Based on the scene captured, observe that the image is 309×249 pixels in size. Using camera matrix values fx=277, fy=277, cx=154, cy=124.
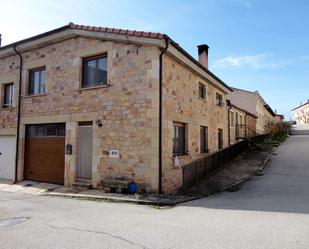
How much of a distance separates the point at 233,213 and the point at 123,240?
3374mm

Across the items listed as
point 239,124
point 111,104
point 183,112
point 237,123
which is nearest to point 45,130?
point 111,104

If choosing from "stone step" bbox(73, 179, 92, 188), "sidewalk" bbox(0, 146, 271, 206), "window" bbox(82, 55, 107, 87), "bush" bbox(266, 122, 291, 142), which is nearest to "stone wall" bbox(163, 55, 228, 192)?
"sidewalk" bbox(0, 146, 271, 206)

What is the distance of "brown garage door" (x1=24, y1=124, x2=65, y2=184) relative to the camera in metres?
12.2

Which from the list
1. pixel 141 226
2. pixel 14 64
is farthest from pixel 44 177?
pixel 141 226

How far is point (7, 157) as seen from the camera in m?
13.9

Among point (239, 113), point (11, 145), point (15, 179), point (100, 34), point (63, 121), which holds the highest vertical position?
point (100, 34)

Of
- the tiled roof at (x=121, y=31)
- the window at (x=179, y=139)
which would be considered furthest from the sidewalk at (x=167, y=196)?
the tiled roof at (x=121, y=31)

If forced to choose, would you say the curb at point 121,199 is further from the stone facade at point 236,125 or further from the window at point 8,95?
the stone facade at point 236,125

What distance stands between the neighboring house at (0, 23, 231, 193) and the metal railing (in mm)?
471

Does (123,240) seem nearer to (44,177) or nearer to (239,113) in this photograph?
(44,177)

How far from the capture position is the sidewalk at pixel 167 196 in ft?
29.4

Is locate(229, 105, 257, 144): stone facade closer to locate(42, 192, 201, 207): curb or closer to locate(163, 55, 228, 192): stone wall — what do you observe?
locate(163, 55, 228, 192): stone wall

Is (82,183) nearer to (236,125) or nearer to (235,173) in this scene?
(235,173)

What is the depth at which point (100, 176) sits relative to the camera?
35.2 feet
